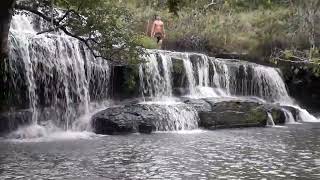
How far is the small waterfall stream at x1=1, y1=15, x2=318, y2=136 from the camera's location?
1827 centimetres

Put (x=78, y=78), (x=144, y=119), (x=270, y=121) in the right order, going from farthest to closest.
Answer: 1. (x=270, y=121)
2. (x=78, y=78)
3. (x=144, y=119)

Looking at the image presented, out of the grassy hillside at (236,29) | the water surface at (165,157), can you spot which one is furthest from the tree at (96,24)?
the grassy hillside at (236,29)

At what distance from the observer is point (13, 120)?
17281 mm

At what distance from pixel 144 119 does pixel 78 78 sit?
3.25 m

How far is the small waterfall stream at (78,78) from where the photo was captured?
1827 cm

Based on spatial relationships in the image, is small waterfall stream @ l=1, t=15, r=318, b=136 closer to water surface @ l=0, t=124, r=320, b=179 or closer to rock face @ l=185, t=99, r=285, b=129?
rock face @ l=185, t=99, r=285, b=129

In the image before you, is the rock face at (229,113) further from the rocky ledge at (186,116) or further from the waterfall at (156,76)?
the waterfall at (156,76)

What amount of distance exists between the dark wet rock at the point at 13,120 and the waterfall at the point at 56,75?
1.02 ft

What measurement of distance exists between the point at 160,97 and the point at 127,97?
4.63 ft

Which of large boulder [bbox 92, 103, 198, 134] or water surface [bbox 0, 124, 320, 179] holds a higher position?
large boulder [bbox 92, 103, 198, 134]

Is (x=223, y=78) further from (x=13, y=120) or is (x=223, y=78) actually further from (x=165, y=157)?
(x=165, y=157)

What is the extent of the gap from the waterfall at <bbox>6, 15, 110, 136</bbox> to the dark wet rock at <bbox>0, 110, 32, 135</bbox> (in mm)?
311

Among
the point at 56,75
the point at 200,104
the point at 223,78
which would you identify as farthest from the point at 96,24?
the point at 223,78

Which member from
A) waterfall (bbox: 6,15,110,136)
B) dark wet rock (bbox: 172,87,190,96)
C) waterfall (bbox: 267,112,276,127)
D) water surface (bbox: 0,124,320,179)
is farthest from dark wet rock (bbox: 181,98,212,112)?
waterfall (bbox: 6,15,110,136)
